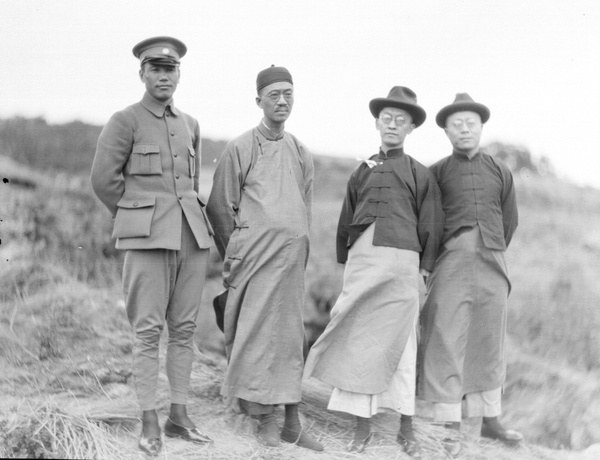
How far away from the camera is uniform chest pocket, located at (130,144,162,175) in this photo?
3598 millimetres

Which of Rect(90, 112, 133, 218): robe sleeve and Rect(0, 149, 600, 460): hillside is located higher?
Rect(90, 112, 133, 218): robe sleeve

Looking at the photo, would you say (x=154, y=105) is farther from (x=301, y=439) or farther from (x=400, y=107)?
(x=301, y=439)

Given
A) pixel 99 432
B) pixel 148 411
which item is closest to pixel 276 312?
pixel 148 411

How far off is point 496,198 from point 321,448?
1.92 m

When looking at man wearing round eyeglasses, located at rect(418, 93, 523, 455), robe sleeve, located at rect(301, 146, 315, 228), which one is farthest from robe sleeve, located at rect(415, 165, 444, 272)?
robe sleeve, located at rect(301, 146, 315, 228)

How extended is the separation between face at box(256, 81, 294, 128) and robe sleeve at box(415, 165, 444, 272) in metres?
0.92

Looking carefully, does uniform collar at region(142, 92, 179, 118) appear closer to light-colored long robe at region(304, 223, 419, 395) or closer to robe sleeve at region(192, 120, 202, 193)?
robe sleeve at region(192, 120, 202, 193)

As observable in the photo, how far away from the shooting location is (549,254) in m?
6.10

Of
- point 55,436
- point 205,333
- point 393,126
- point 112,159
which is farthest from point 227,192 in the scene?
point 205,333

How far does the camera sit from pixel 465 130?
410 centimetres

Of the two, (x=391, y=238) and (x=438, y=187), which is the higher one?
(x=438, y=187)

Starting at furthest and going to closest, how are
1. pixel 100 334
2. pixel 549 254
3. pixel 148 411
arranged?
pixel 549 254 → pixel 100 334 → pixel 148 411

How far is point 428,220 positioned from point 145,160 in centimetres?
174

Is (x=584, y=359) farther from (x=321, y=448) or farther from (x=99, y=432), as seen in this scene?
(x=99, y=432)
